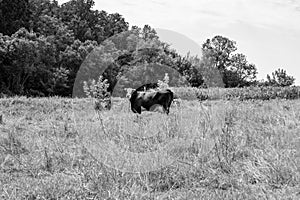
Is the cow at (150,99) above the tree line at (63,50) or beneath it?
→ beneath

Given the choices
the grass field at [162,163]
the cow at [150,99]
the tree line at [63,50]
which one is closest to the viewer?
the grass field at [162,163]

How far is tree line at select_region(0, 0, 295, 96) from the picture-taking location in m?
27.2

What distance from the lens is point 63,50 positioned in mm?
34844

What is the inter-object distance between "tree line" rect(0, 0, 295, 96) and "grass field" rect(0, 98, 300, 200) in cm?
2232

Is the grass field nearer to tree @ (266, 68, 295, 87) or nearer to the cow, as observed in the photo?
the cow

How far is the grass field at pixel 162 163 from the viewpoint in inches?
125

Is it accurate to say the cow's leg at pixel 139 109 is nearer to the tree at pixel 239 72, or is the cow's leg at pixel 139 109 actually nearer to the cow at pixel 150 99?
the cow at pixel 150 99

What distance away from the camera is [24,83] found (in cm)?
3066

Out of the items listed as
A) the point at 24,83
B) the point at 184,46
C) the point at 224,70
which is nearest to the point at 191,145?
the point at 184,46

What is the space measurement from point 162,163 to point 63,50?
32.5 meters

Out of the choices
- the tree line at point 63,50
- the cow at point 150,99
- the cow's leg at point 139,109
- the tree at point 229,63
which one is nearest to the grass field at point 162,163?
the cow's leg at point 139,109

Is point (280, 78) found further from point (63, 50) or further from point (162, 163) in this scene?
point (162, 163)

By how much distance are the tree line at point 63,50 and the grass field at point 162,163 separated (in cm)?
2232

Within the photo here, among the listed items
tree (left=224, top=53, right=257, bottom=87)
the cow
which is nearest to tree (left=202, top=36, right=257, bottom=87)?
tree (left=224, top=53, right=257, bottom=87)
